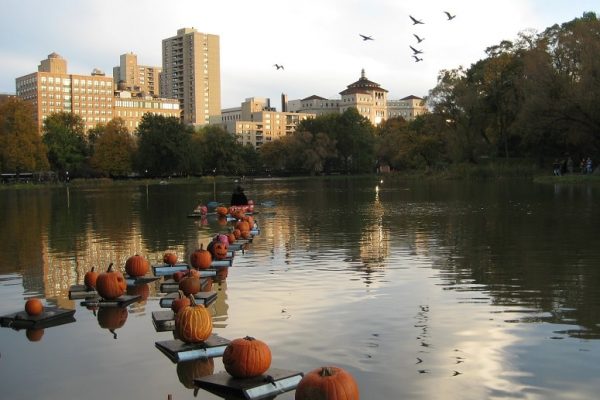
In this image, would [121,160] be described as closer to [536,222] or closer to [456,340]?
[536,222]

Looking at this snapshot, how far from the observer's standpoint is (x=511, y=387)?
26.3ft

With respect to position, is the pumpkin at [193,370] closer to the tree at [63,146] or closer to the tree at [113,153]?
the tree at [113,153]

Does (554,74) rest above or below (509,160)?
above

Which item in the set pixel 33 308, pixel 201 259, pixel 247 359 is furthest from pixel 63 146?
pixel 247 359

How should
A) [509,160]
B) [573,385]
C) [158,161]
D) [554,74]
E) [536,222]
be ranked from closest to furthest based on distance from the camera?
[573,385] < [536,222] < [554,74] < [509,160] < [158,161]

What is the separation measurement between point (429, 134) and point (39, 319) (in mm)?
95046

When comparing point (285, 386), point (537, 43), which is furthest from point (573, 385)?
point (537, 43)

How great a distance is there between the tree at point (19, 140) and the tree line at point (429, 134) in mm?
163

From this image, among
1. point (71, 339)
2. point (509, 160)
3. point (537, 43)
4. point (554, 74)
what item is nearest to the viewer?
point (71, 339)

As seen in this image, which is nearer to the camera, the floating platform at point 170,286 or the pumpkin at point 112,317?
the pumpkin at point 112,317

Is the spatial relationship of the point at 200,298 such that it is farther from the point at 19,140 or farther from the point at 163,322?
the point at 19,140

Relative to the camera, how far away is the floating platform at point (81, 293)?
1429cm

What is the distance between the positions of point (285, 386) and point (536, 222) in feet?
71.2

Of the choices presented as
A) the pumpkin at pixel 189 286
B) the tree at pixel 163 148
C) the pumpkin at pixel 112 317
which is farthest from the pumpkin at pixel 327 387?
the tree at pixel 163 148
